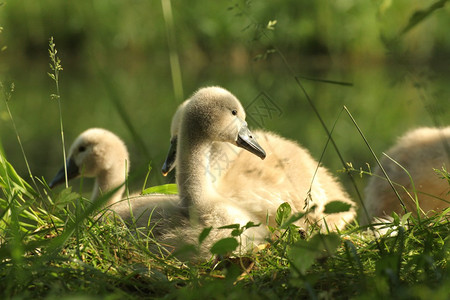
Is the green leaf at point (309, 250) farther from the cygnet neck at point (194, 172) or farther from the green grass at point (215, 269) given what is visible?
the cygnet neck at point (194, 172)

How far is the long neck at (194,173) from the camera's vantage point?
3232 mm

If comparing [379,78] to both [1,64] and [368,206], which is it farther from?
[368,206]

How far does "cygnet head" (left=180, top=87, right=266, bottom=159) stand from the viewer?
3375 millimetres

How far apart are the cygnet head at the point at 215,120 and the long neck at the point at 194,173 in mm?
42

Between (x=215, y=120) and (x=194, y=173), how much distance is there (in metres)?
0.32

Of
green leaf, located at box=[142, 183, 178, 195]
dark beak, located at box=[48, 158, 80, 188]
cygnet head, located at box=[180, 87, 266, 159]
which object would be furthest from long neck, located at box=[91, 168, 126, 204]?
cygnet head, located at box=[180, 87, 266, 159]

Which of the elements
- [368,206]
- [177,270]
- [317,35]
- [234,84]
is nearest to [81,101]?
[234,84]

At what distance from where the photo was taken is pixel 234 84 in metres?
13.2

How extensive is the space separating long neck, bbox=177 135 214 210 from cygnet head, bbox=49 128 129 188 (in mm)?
1510

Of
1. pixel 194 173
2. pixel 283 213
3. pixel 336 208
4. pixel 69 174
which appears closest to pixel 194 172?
pixel 194 173

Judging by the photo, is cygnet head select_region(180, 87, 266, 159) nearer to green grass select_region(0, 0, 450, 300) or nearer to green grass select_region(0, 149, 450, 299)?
green grass select_region(0, 0, 450, 300)

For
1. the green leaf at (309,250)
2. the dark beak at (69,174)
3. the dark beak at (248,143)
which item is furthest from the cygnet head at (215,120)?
the dark beak at (69,174)

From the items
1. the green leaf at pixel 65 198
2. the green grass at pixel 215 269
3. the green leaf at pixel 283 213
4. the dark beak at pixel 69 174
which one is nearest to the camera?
the green grass at pixel 215 269

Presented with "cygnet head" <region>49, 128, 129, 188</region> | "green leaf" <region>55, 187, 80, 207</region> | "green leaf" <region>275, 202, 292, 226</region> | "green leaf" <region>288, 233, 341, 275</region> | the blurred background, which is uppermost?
"green leaf" <region>55, 187, 80, 207</region>
